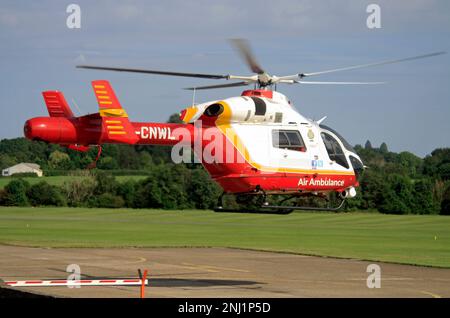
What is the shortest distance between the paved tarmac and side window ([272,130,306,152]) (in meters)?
13.3

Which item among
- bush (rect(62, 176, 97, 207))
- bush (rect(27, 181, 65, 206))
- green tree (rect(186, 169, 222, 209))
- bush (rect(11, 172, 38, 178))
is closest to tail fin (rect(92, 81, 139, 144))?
green tree (rect(186, 169, 222, 209))

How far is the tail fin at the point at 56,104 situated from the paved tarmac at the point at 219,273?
13984 mm

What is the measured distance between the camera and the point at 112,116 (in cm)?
3191

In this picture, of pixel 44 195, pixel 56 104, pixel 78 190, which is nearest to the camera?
pixel 56 104

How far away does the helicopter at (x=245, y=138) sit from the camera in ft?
104

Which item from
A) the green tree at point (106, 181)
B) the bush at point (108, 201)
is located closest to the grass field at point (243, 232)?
the bush at point (108, 201)

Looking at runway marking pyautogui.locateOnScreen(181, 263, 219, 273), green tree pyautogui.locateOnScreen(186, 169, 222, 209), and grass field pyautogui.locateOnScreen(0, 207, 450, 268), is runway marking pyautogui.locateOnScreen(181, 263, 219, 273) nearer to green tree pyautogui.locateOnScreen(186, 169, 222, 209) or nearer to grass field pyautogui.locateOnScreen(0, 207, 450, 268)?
grass field pyautogui.locateOnScreen(0, 207, 450, 268)

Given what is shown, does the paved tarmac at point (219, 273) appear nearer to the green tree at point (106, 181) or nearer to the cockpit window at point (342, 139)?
the cockpit window at point (342, 139)

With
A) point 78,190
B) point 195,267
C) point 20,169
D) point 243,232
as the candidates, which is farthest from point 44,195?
point 195,267

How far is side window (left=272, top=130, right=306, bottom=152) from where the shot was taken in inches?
1346

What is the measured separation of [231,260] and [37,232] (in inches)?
2081

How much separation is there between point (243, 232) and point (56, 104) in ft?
330

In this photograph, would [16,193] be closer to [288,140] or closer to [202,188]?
[202,188]
